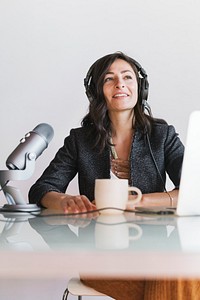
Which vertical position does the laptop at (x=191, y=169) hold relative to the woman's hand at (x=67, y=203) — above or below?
above

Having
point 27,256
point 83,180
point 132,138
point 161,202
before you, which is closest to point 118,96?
point 132,138

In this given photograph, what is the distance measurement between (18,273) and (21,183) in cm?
190

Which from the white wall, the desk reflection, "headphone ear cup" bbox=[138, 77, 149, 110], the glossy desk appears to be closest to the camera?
the glossy desk

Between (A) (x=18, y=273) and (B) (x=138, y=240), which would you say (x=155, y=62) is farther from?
(A) (x=18, y=273)

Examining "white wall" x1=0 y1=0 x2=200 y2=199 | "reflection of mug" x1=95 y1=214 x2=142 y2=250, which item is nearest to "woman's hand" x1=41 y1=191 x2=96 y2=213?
"reflection of mug" x1=95 y1=214 x2=142 y2=250

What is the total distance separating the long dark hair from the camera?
1.88 metres

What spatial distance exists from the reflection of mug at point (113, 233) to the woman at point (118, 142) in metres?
0.77

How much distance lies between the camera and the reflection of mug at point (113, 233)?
0.60 m

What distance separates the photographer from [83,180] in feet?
6.14

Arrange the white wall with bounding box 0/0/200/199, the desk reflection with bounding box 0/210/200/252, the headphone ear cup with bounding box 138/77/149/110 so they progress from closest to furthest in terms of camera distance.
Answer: the desk reflection with bounding box 0/210/200/252 → the headphone ear cup with bounding box 138/77/149/110 → the white wall with bounding box 0/0/200/199

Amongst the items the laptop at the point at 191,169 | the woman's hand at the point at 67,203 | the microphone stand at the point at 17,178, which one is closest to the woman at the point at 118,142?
the woman's hand at the point at 67,203

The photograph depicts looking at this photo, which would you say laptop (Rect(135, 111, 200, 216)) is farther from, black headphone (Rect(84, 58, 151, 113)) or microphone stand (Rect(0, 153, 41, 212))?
black headphone (Rect(84, 58, 151, 113))

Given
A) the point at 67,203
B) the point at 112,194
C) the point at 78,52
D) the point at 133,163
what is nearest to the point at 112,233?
the point at 112,194

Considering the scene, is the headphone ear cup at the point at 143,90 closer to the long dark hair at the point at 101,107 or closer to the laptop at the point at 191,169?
the long dark hair at the point at 101,107
